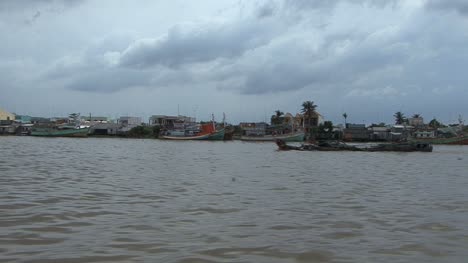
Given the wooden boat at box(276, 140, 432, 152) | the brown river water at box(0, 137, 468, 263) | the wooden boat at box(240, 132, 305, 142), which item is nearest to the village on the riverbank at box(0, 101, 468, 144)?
the wooden boat at box(240, 132, 305, 142)

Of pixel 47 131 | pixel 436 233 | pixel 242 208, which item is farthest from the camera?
pixel 47 131

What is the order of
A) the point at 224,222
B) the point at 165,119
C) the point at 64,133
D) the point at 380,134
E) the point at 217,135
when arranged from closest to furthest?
the point at 224,222, the point at 217,135, the point at 64,133, the point at 380,134, the point at 165,119

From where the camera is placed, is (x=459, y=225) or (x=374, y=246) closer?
(x=374, y=246)

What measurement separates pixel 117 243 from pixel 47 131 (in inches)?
3394

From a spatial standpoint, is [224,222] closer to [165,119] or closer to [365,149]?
[365,149]

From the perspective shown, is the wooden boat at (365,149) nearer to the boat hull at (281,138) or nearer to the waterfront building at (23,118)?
the boat hull at (281,138)

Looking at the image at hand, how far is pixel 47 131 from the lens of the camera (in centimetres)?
8588

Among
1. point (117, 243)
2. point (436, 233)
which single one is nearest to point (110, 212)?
point (117, 243)

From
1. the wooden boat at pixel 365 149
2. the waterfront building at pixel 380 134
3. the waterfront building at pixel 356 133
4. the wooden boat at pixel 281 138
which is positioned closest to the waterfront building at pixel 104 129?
the wooden boat at pixel 281 138

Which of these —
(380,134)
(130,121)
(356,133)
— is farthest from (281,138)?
(130,121)

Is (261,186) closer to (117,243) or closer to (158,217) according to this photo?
(158,217)

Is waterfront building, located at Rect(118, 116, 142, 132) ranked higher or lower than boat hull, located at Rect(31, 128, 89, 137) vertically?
higher

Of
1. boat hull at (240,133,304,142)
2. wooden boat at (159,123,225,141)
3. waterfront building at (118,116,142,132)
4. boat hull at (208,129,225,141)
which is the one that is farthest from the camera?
waterfront building at (118,116,142,132)

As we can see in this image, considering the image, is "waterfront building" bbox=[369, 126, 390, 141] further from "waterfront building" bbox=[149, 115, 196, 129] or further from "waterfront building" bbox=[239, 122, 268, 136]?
"waterfront building" bbox=[149, 115, 196, 129]
